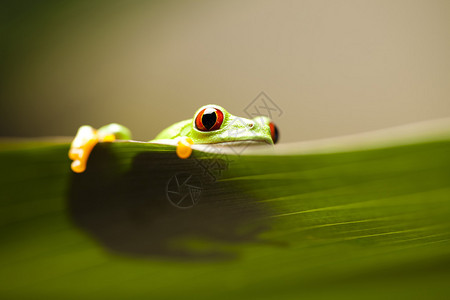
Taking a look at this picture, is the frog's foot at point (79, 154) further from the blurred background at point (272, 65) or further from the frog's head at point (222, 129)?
the blurred background at point (272, 65)

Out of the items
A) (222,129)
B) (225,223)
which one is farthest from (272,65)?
(225,223)

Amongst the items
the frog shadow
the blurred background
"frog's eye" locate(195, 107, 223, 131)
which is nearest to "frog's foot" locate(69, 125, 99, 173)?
the frog shadow

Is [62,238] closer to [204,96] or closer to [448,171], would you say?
[448,171]

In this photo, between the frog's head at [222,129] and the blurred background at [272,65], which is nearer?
the frog's head at [222,129]

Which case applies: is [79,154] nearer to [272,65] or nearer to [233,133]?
[233,133]

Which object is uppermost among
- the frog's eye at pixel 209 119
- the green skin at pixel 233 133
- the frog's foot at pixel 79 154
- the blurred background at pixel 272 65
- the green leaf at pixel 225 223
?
the blurred background at pixel 272 65

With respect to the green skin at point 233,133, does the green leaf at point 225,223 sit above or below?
below

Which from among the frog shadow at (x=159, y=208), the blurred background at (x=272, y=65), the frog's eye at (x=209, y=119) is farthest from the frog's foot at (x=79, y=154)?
the blurred background at (x=272, y=65)
